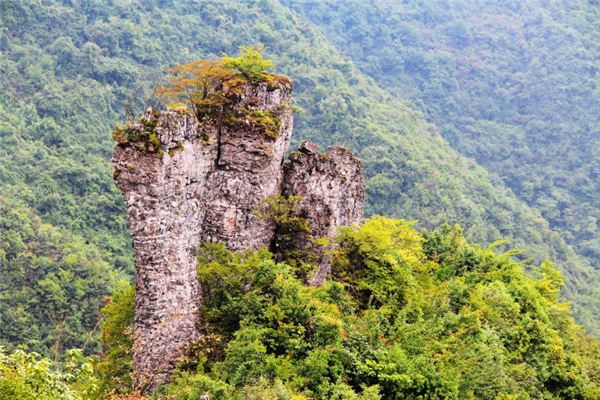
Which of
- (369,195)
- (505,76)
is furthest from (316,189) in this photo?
(505,76)

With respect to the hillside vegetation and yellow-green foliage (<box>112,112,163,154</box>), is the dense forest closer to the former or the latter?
the hillside vegetation

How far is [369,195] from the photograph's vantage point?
55844mm

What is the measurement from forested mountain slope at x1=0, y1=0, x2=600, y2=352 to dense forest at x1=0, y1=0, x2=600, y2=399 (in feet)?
0.62

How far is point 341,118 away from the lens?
64688mm

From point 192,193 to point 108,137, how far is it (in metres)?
44.5

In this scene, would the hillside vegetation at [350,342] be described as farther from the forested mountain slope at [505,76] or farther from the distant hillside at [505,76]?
the forested mountain slope at [505,76]

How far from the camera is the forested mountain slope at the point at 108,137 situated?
38469 millimetres

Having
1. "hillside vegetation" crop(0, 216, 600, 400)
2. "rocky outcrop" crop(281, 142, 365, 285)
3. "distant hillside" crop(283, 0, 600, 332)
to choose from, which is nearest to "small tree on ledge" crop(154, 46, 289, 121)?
"rocky outcrop" crop(281, 142, 365, 285)

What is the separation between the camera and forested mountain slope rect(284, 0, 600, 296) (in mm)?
89562

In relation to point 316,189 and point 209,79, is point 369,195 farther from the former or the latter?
point 209,79

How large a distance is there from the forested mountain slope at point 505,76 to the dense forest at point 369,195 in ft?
1.23

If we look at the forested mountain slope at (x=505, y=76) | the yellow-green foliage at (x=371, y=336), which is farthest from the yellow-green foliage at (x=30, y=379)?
the forested mountain slope at (x=505, y=76)

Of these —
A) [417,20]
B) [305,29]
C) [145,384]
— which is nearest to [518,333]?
[145,384]

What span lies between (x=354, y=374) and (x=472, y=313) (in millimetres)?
4423
